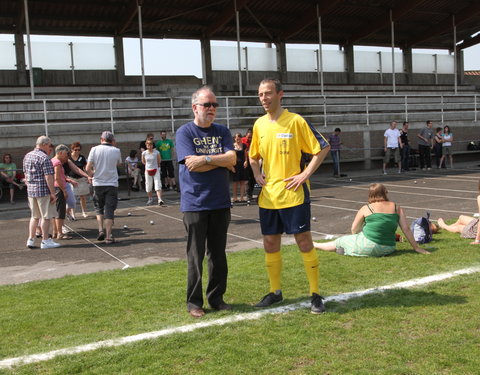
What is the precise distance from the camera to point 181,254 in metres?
8.05

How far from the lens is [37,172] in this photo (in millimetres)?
8945

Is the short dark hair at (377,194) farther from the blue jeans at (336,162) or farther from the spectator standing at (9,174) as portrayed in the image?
the blue jeans at (336,162)

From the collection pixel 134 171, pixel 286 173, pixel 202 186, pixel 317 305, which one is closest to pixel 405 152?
pixel 134 171

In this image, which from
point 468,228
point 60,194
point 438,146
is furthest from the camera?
point 438,146

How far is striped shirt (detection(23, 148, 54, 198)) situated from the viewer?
893cm

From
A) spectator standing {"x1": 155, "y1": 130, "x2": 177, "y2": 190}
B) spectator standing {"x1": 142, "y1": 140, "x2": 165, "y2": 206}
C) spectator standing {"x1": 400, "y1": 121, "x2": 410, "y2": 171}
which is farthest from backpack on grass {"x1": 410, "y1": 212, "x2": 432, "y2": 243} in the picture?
spectator standing {"x1": 400, "y1": 121, "x2": 410, "y2": 171}

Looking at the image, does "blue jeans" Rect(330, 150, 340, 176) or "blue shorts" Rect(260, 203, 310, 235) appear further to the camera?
"blue jeans" Rect(330, 150, 340, 176)

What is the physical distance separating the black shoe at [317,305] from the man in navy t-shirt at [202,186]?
30.2 inches

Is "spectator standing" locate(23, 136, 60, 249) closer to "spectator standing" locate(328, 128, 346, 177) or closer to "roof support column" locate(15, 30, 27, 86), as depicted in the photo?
"spectator standing" locate(328, 128, 346, 177)

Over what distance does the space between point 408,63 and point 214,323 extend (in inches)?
1314

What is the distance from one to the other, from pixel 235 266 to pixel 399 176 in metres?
14.7

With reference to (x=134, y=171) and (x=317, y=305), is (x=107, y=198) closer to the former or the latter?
(x=317, y=305)

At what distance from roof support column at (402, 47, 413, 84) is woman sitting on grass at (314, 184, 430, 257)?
98.1 feet

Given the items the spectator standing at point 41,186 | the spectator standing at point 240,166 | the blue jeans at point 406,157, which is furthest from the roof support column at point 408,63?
the spectator standing at point 41,186
